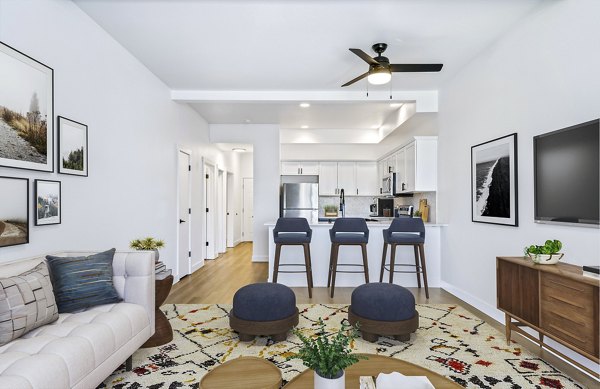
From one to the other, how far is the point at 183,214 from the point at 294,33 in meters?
3.38

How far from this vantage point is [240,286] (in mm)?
5008

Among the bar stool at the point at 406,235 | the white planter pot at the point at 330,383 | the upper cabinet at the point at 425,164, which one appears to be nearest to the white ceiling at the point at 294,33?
the upper cabinet at the point at 425,164

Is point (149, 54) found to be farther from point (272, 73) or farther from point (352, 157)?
point (352, 157)

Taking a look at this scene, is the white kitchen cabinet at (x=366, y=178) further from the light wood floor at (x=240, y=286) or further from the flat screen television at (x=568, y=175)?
the flat screen television at (x=568, y=175)

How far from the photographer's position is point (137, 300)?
256cm

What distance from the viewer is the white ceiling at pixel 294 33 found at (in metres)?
2.94

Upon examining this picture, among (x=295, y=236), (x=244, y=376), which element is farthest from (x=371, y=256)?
(x=244, y=376)

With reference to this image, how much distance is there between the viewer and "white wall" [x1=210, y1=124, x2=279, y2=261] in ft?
23.3

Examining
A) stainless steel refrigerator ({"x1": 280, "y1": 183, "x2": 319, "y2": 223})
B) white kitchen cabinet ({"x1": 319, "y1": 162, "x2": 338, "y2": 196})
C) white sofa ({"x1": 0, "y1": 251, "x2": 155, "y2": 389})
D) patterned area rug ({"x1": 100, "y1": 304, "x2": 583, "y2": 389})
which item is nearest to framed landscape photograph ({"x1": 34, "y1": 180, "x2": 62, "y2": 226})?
white sofa ({"x1": 0, "y1": 251, "x2": 155, "y2": 389})

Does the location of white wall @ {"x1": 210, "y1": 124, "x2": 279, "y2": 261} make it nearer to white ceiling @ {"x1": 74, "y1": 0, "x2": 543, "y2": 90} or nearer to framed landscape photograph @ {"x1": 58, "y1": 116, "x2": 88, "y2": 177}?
white ceiling @ {"x1": 74, "y1": 0, "x2": 543, "y2": 90}

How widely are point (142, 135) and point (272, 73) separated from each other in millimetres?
1736

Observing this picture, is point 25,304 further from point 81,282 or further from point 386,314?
point 386,314

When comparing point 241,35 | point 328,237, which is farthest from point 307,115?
point 241,35

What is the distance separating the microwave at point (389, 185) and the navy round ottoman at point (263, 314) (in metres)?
4.20
